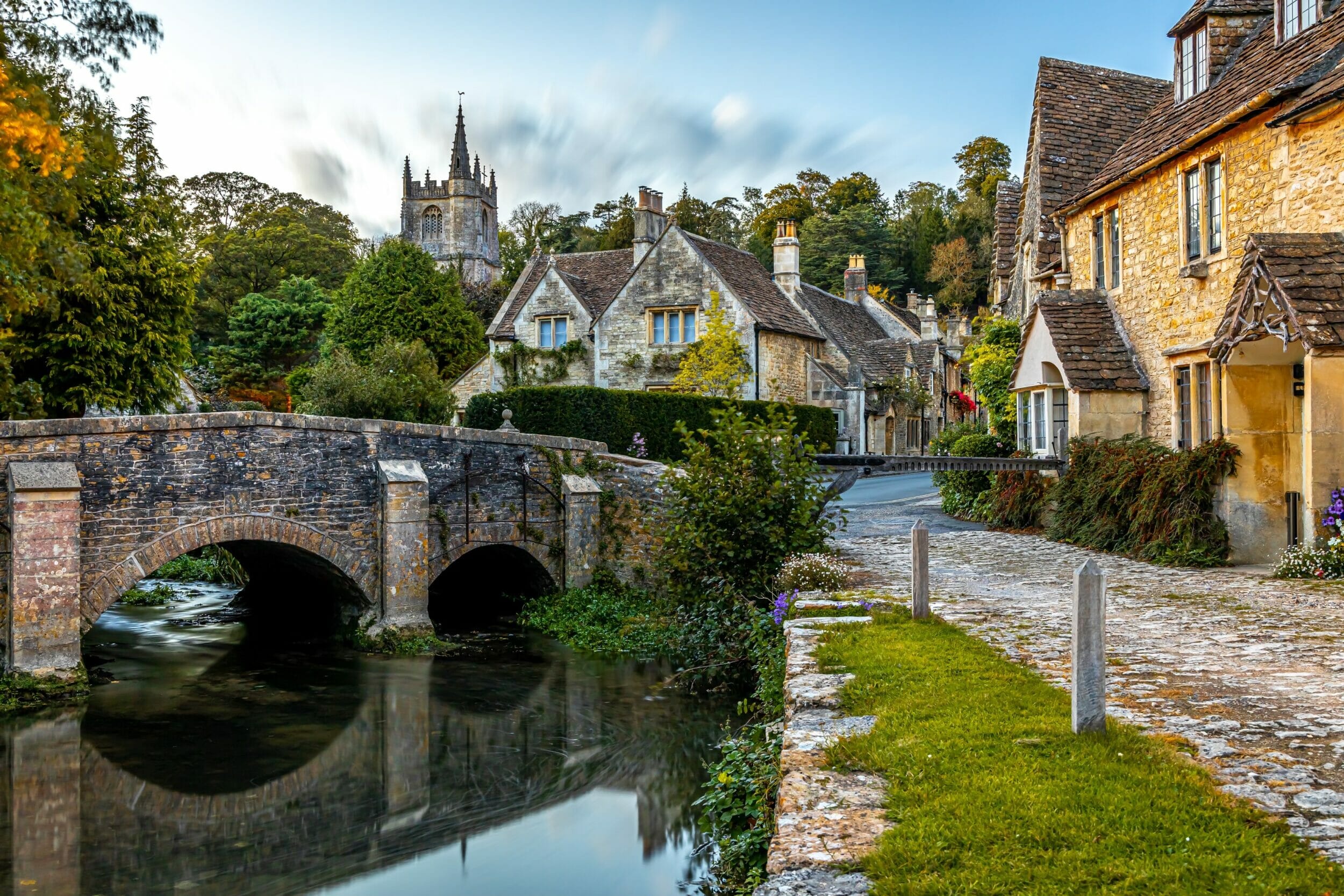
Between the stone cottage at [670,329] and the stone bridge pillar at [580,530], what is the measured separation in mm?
15926

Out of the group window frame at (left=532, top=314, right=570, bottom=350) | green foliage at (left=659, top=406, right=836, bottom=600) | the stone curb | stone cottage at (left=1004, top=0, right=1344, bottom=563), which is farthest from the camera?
window frame at (left=532, top=314, right=570, bottom=350)

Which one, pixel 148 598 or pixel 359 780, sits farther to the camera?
pixel 148 598

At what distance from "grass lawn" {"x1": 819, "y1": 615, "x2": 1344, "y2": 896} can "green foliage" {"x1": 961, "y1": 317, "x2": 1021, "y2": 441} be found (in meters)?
17.4

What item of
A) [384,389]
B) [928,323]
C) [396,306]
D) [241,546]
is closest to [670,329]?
[384,389]

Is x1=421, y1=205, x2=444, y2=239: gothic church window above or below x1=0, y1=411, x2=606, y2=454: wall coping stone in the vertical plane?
above

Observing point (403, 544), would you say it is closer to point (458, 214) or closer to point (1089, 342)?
point (1089, 342)

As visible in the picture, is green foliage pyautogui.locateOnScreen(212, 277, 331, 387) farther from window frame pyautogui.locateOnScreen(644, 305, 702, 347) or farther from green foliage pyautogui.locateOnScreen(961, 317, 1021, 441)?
green foliage pyautogui.locateOnScreen(961, 317, 1021, 441)

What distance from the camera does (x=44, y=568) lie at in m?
12.3

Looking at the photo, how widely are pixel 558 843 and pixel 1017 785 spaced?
17.2ft

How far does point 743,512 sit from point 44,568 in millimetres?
8436

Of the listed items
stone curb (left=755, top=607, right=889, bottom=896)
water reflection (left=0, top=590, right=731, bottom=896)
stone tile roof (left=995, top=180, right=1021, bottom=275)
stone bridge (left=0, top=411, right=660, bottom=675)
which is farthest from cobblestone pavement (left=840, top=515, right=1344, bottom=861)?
stone tile roof (left=995, top=180, right=1021, bottom=275)

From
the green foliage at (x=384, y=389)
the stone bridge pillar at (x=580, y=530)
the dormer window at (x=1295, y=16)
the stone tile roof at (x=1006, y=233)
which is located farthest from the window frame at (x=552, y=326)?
the dormer window at (x=1295, y=16)

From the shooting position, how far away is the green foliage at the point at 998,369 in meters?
22.8

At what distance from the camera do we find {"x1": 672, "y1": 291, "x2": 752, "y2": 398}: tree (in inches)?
1288
